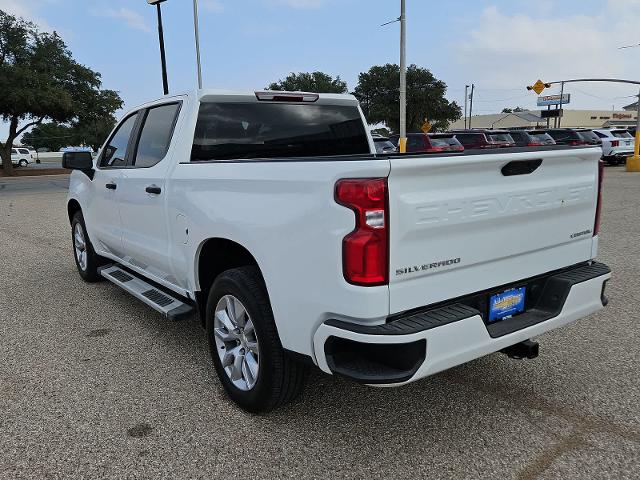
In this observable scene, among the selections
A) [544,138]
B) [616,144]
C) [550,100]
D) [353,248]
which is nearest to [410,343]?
[353,248]

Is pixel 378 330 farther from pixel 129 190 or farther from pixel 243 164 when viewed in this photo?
pixel 129 190

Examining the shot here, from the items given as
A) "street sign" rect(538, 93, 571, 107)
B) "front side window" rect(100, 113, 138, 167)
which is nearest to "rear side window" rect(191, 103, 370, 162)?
"front side window" rect(100, 113, 138, 167)

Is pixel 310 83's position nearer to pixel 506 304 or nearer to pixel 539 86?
pixel 539 86

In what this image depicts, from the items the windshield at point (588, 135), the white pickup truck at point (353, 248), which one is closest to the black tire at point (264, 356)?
the white pickup truck at point (353, 248)

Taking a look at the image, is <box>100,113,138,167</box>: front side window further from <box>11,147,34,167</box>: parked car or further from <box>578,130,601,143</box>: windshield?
<box>11,147,34,167</box>: parked car

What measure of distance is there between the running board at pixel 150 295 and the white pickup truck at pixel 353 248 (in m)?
0.03

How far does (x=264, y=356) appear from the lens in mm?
2789

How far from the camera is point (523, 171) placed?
8.86ft

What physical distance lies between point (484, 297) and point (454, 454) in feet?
2.67

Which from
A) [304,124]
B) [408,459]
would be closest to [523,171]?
[408,459]

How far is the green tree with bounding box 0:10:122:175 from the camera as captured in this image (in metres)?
28.3

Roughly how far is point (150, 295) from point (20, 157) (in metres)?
53.0

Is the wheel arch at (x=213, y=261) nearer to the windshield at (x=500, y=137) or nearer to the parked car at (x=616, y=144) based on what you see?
the windshield at (x=500, y=137)

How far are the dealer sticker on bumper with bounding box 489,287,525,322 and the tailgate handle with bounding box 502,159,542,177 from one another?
0.62 m
